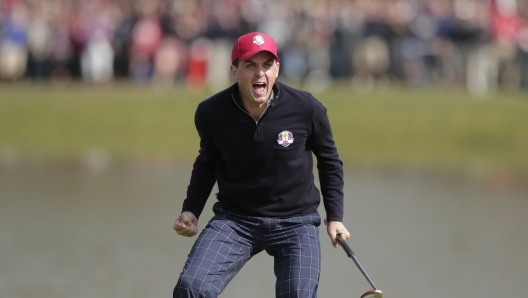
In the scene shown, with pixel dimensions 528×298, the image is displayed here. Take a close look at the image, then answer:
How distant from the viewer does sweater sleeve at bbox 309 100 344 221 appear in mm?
5117

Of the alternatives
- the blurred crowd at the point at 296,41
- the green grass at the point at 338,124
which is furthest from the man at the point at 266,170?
the blurred crowd at the point at 296,41

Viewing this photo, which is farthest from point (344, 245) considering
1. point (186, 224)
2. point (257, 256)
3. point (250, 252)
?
point (257, 256)

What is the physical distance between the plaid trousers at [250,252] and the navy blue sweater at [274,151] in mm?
69

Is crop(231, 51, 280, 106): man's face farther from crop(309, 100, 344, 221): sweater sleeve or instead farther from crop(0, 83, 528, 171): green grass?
crop(0, 83, 528, 171): green grass

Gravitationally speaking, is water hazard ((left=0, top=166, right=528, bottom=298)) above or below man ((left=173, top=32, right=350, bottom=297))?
below

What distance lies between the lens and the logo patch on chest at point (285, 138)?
5.05m

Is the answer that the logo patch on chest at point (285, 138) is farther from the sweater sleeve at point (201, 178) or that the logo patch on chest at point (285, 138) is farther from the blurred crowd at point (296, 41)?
the blurred crowd at point (296, 41)

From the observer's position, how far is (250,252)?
5.18 m

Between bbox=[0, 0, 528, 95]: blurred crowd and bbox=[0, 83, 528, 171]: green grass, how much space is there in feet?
2.69

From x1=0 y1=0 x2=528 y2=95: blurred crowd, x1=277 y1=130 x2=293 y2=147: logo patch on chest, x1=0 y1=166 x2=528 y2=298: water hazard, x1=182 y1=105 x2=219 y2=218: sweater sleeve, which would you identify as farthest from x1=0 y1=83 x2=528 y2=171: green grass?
x1=277 y1=130 x2=293 y2=147: logo patch on chest

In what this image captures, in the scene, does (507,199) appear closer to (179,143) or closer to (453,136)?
(453,136)

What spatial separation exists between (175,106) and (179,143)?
1.09 metres

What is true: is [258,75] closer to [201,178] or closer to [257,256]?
[201,178]

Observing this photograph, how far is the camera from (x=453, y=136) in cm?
1725
